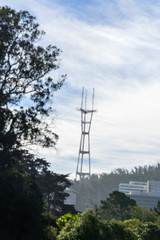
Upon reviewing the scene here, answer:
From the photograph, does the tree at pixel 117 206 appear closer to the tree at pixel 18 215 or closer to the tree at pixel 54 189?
the tree at pixel 54 189

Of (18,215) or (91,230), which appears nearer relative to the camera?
(91,230)

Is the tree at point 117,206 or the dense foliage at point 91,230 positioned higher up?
the tree at point 117,206

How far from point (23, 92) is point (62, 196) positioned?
966 inches

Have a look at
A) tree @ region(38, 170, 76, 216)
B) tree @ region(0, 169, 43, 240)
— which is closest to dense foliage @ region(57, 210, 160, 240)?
tree @ region(0, 169, 43, 240)

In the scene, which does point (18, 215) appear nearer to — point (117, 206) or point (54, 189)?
point (54, 189)

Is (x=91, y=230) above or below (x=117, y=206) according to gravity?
below

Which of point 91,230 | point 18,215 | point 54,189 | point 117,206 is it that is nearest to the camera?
point 91,230

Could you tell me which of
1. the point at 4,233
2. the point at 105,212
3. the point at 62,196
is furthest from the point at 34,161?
the point at 4,233

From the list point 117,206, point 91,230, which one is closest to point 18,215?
point 91,230

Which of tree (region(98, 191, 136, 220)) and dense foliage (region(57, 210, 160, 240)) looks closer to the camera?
dense foliage (region(57, 210, 160, 240))

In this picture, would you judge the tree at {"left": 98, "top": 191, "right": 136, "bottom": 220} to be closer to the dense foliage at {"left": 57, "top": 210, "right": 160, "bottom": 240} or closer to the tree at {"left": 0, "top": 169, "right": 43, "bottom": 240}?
the tree at {"left": 0, "top": 169, "right": 43, "bottom": 240}

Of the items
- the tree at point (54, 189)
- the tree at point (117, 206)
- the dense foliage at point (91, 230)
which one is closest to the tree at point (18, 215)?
the dense foliage at point (91, 230)

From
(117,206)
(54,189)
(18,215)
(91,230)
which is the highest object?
(54,189)

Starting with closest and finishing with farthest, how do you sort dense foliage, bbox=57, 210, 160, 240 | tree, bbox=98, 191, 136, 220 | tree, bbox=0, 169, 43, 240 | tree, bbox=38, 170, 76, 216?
dense foliage, bbox=57, 210, 160, 240 < tree, bbox=0, 169, 43, 240 < tree, bbox=38, 170, 76, 216 < tree, bbox=98, 191, 136, 220
